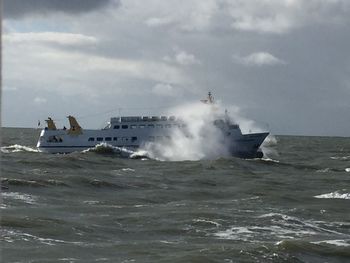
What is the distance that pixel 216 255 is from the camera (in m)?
16.4

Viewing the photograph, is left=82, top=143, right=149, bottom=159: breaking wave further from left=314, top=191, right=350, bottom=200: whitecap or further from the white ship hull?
left=314, top=191, right=350, bottom=200: whitecap

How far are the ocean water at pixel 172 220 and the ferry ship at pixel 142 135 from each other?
33.1 meters

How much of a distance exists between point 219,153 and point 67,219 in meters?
57.8

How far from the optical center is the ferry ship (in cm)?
7981

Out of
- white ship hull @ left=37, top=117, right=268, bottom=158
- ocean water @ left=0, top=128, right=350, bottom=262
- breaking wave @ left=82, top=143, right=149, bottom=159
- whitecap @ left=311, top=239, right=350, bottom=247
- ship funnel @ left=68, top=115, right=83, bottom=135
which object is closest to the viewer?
ocean water @ left=0, top=128, right=350, bottom=262

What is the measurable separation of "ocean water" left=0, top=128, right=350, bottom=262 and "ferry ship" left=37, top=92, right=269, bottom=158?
33133 mm

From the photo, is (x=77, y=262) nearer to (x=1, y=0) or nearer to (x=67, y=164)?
(x=1, y=0)

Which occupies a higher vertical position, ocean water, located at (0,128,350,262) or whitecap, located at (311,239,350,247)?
ocean water, located at (0,128,350,262)

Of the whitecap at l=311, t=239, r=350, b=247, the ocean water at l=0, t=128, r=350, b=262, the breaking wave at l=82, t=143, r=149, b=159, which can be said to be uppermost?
the breaking wave at l=82, t=143, r=149, b=159

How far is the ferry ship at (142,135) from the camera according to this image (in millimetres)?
79812

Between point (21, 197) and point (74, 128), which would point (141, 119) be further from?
point (21, 197)

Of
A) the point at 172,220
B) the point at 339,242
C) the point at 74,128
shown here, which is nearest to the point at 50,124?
the point at 74,128

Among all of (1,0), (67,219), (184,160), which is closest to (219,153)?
(184,160)

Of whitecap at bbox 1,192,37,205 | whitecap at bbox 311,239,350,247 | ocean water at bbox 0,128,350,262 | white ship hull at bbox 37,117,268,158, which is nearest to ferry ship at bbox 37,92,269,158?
white ship hull at bbox 37,117,268,158
